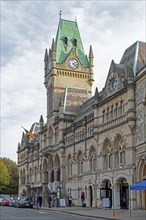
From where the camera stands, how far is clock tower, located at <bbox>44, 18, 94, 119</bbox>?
2904 inches

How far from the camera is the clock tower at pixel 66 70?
73.8m

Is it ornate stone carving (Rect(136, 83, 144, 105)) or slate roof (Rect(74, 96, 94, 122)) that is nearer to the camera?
ornate stone carving (Rect(136, 83, 144, 105))

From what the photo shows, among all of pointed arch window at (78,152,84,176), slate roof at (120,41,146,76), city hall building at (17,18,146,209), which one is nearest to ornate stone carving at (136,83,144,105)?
city hall building at (17,18,146,209)

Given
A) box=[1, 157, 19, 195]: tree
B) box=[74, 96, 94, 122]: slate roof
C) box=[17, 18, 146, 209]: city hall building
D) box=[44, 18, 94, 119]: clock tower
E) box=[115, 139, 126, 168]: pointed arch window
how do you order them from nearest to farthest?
box=[17, 18, 146, 209]: city hall building
box=[115, 139, 126, 168]: pointed arch window
box=[74, 96, 94, 122]: slate roof
box=[44, 18, 94, 119]: clock tower
box=[1, 157, 19, 195]: tree

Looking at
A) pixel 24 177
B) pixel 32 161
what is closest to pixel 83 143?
pixel 32 161

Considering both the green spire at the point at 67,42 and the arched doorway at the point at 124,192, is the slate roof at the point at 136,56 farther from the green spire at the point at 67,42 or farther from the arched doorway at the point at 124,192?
the green spire at the point at 67,42

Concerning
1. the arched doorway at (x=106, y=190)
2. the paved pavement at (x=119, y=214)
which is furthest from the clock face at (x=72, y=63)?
the paved pavement at (x=119, y=214)

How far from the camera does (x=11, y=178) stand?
131500 mm

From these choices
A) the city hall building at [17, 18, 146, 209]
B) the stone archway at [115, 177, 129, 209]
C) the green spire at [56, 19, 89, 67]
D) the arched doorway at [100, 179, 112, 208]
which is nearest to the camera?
the city hall building at [17, 18, 146, 209]

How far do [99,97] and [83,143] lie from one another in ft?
26.6

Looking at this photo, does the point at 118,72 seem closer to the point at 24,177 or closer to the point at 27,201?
the point at 27,201

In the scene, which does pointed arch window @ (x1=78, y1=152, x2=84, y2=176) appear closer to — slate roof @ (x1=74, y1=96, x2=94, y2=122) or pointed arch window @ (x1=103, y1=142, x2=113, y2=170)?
slate roof @ (x1=74, y1=96, x2=94, y2=122)

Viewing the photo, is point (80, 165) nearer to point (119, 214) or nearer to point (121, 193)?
point (121, 193)

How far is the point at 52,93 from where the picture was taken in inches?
2936
